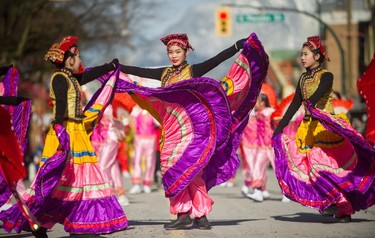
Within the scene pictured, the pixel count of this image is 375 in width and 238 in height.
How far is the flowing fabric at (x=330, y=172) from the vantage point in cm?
1248

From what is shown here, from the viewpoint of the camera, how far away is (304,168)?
12.8 metres

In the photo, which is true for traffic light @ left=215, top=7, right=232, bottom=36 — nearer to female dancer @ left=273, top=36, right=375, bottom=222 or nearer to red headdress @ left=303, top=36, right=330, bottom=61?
red headdress @ left=303, top=36, right=330, bottom=61

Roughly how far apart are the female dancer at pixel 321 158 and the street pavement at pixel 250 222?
12.0 inches

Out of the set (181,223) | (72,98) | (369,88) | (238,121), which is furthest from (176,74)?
(369,88)

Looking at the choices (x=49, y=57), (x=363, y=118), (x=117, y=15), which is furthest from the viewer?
(x=117, y=15)

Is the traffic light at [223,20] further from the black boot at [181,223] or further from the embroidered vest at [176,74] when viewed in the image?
the black boot at [181,223]

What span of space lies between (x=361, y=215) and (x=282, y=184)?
1746 mm

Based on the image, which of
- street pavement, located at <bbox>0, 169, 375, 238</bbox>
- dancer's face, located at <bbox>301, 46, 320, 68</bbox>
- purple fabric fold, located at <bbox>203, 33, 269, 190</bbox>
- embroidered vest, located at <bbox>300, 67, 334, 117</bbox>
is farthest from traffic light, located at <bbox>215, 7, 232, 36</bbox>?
purple fabric fold, located at <bbox>203, 33, 269, 190</bbox>

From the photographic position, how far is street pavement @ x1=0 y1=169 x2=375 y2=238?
37.6ft

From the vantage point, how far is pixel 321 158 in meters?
12.7

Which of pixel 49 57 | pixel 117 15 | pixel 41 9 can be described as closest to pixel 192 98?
pixel 49 57

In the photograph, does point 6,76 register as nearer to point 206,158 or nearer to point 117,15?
point 206,158

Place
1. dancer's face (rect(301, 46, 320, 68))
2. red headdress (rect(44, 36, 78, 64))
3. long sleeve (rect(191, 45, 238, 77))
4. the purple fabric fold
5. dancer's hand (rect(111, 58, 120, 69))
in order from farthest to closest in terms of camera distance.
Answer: dancer's face (rect(301, 46, 320, 68)), the purple fabric fold, long sleeve (rect(191, 45, 238, 77)), dancer's hand (rect(111, 58, 120, 69)), red headdress (rect(44, 36, 78, 64))

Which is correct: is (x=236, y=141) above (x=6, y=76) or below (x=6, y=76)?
below
